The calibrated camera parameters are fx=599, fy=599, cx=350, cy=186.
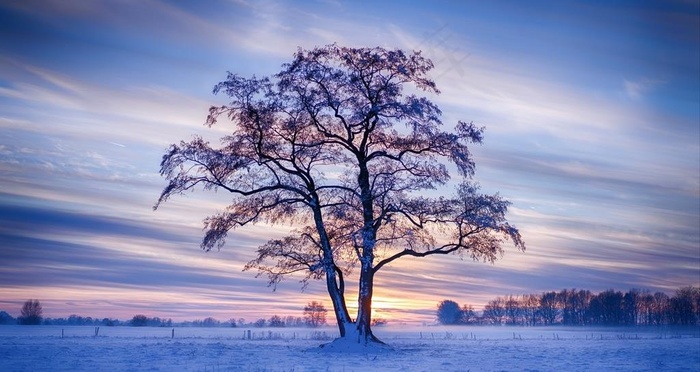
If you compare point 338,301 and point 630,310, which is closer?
point 338,301

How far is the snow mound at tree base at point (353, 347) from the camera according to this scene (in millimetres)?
32219

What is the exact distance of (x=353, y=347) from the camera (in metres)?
32.6

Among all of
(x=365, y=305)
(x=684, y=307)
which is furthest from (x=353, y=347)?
(x=684, y=307)

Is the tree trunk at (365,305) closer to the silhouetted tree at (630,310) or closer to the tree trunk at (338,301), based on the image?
the tree trunk at (338,301)

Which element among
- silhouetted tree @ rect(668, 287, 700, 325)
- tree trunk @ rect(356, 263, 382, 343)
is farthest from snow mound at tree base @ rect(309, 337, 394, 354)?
silhouetted tree @ rect(668, 287, 700, 325)

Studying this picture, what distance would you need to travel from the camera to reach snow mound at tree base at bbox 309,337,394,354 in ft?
106

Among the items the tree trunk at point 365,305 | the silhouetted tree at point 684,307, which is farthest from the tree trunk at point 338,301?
the silhouetted tree at point 684,307

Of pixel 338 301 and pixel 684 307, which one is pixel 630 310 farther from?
pixel 338 301

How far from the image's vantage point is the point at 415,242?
33.8m

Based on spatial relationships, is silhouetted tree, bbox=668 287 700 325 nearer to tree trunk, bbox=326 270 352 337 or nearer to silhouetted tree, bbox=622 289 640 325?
silhouetted tree, bbox=622 289 640 325

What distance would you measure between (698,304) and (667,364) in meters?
154

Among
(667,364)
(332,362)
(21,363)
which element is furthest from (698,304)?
(21,363)

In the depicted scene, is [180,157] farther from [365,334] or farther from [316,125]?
[365,334]

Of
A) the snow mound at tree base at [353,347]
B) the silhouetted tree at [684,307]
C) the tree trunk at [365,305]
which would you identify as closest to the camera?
the snow mound at tree base at [353,347]
